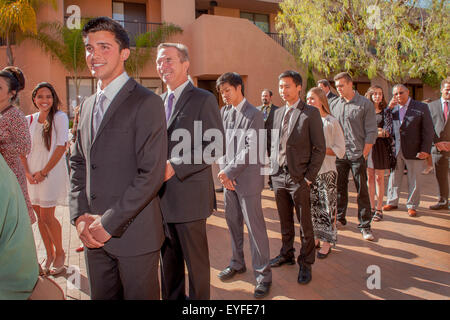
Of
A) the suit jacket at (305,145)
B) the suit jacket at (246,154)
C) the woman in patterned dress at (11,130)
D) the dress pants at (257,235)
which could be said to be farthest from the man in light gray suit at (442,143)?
the woman in patterned dress at (11,130)

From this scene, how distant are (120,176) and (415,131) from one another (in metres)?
5.69

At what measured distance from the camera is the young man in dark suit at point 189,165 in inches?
98.9

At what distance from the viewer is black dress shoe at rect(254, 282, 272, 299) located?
3.23 metres

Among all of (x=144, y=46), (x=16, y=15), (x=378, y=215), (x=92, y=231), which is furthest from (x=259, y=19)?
(x=92, y=231)

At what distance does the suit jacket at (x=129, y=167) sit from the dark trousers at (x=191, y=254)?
613 mm

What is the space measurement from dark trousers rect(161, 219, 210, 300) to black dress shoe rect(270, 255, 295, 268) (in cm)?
141

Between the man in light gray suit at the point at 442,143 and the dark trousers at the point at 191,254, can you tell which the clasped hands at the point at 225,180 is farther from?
the man in light gray suit at the point at 442,143

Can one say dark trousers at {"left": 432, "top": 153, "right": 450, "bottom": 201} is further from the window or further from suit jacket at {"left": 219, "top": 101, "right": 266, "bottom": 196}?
the window

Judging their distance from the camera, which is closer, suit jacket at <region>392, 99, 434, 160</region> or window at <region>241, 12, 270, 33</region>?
suit jacket at <region>392, 99, 434, 160</region>

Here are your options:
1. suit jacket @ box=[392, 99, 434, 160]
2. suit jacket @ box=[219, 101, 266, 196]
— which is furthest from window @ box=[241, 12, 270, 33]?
suit jacket @ box=[219, 101, 266, 196]

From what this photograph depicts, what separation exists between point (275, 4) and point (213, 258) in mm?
18650

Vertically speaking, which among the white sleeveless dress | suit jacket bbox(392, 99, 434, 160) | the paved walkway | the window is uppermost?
the window

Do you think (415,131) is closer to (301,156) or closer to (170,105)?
(301,156)
